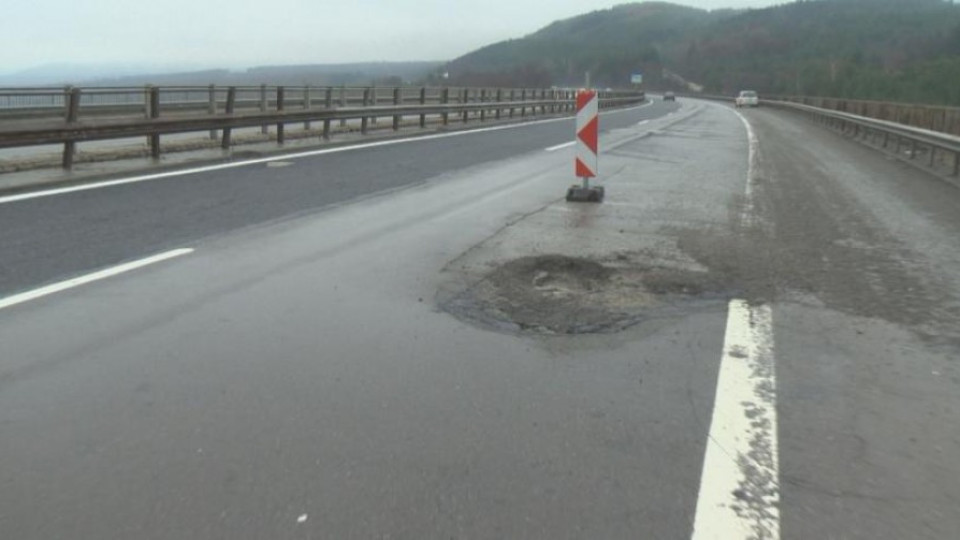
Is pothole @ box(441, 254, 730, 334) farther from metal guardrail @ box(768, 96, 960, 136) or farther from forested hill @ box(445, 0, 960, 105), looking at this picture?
forested hill @ box(445, 0, 960, 105)

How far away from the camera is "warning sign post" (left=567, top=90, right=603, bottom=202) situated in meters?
11.0

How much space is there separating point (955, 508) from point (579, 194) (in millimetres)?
8070

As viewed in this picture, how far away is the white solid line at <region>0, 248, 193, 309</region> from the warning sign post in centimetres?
534

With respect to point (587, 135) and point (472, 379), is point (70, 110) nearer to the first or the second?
point (587, 135)

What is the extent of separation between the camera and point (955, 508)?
314 centimetres

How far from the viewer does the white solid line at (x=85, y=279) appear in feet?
18.5

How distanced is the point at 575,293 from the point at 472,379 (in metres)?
1.95

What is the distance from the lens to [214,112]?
2095 cm

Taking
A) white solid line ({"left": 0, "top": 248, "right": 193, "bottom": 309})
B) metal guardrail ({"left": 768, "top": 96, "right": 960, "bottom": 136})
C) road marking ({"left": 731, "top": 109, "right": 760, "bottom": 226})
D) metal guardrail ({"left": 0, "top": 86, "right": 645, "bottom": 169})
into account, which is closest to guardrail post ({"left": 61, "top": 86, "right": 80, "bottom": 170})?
metal guardrail ({"left": 0, "top": 86, "right": 645, "bottom": 169})

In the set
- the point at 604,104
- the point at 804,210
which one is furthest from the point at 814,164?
the point at 604,104

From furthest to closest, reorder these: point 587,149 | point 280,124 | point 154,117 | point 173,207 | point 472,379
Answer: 1. point 280,124
2. point 154,117
3. point 587,149
4. point 173,207
5. point 472,379

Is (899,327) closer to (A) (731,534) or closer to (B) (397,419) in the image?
(A) (731,534)

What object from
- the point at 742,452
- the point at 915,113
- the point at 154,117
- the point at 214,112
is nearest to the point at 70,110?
the point at 154,117

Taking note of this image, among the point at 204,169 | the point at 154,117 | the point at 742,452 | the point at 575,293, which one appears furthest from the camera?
the point at 154,117
